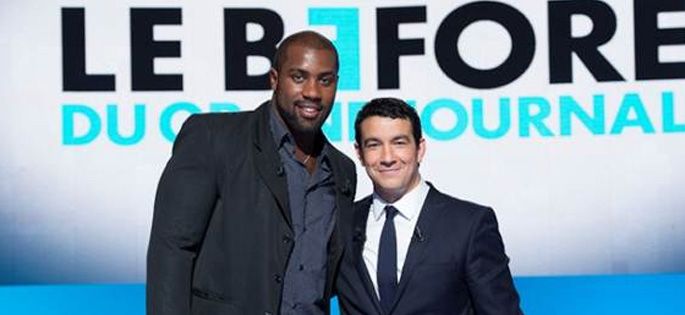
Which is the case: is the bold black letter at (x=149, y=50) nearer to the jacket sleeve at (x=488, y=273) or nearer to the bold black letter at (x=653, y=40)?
the bold black letter at (x=653, y=40)

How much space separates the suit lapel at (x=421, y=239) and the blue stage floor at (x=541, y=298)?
1537mm

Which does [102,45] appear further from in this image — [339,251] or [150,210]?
[339,251]

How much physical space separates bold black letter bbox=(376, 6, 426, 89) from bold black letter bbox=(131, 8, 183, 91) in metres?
0.70

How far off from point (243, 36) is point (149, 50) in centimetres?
33

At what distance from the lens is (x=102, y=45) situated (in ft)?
12.7

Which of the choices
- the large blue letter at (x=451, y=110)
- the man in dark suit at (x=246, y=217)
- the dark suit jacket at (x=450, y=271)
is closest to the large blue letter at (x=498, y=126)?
the large blue letter at (x=451, y=110)

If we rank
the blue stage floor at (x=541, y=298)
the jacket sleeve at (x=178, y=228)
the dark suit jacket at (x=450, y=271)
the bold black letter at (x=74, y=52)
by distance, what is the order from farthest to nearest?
the bold black letter at (x=74, y=52) < the blue stage floor at (x=541, y=298) < the dark suit jacket at (x=450, y=271) < the jacket sleeve at (x=178, y=228)

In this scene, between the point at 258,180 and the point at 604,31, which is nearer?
the point at 258,180

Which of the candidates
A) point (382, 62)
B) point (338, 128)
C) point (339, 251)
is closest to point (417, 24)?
point (382, 62)

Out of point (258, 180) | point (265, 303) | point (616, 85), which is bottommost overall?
point (265, 303)

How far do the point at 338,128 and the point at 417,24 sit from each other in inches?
18.0

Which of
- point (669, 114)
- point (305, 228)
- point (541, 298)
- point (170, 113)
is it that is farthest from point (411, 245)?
point (669, 114)

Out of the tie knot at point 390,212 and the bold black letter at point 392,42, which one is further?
the bold black letter at point 392,42

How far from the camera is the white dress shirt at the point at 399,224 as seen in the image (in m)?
2.25
